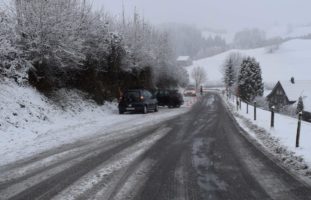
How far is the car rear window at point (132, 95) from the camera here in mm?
27155

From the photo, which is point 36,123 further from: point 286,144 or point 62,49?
point 286,144

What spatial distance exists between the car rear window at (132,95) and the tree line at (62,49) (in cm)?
208

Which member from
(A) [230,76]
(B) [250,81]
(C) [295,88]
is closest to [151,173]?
(B) [250,81]

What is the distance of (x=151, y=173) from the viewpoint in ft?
27.9

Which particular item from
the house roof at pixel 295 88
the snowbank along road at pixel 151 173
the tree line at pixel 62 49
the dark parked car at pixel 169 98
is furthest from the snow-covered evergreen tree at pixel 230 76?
the snowbank along road at pixel 151 173

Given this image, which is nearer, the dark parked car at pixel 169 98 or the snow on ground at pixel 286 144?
the snow on ground at pixel 286 144

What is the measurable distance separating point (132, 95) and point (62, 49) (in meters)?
7.88

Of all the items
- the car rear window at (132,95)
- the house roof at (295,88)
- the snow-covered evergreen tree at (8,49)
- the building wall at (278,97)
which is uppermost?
the snow-covered evergreen tree at (8,49)

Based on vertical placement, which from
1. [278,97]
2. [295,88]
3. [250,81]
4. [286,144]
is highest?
[286,144]

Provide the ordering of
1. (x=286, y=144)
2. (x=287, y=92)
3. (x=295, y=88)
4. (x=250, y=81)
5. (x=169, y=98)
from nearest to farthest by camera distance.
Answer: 1. (x=286, y=144)
2. (x=169, y=98)
3. (x=250, y=81)
4. (x=287, y=92)
5. (x=295, y=88)

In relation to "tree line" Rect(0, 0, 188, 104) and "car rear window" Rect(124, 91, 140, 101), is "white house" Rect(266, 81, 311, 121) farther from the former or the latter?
"car rear window" Rect(124, 91, 140, 101)

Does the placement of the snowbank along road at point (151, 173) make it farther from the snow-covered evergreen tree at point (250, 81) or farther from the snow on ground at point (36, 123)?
the snow-covered evergreen tree at point (250, 81)

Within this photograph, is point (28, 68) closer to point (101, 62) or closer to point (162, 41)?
point (101, 62)

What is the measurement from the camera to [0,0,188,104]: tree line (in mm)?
19469
